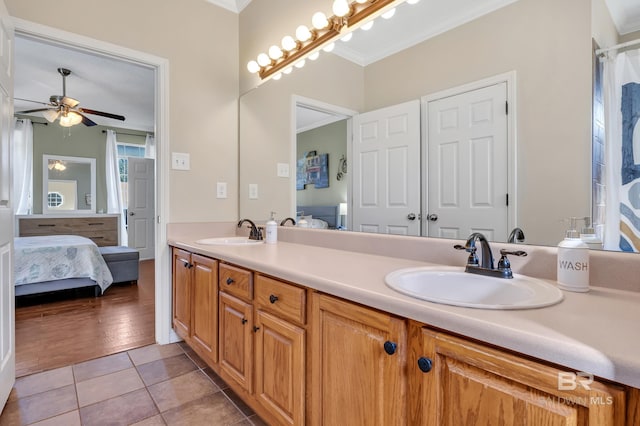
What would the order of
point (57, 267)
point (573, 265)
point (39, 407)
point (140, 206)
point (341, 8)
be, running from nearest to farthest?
point (573, 265), point (39, 407), point (341, 8), point (57, 267), point (140, 206)

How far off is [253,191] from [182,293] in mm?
861

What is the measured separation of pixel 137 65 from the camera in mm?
2256

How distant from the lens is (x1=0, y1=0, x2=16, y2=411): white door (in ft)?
5.03

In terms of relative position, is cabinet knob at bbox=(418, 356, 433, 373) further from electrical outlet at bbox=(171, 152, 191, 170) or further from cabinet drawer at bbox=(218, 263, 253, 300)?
electrical outlet at bbox=(171, 152, 191, 170)

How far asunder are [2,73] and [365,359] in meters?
2.02

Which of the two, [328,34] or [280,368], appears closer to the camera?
[280,368]

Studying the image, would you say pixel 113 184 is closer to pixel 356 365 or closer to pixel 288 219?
pixel 288 219

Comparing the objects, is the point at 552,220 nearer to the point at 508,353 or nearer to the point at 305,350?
Result: the point at 508,353

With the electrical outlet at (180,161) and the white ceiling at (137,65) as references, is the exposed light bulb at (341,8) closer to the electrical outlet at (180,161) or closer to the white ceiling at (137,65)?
the white ceiling at (137,65)

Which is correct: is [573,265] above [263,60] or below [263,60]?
below

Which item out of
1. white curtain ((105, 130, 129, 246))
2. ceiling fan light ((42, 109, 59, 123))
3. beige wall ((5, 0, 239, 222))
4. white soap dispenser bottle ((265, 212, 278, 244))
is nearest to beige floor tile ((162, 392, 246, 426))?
white soap dispenser bottle ((265, 212, 278, 244))

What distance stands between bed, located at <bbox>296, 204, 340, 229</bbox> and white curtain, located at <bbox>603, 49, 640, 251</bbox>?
113 centimetres

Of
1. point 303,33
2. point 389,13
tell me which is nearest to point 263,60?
point 303,33

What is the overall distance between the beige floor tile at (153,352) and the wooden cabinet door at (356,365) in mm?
1489
